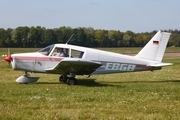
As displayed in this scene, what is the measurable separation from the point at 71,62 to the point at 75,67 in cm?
71

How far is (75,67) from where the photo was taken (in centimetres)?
1208

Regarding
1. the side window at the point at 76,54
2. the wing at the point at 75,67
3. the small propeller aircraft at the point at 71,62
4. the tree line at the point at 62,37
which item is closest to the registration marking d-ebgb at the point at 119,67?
the small propeller aircraft at the point at 71,62

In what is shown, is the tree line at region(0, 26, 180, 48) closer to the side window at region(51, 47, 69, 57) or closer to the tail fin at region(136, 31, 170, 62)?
the tail fin at region(136, 31, 170, 62)

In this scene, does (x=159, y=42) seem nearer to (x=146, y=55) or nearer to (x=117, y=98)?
(x=146, y=55)

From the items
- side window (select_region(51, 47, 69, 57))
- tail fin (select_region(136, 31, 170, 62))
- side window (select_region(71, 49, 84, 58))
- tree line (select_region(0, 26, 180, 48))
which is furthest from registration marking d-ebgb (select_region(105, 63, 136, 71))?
tree line (select_region(0, 26, 180, 48))

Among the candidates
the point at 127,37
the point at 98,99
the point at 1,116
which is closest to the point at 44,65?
the point at 98,99

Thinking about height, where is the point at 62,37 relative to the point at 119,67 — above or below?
above

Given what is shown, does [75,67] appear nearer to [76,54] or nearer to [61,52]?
[76,54]

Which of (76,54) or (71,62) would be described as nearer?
(71,62)

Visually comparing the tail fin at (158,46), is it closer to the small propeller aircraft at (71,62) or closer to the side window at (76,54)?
the small propeller aircraft at (71,62)

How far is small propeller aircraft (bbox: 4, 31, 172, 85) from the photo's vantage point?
12021 millimetres

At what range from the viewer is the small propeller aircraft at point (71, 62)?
12.0 meters

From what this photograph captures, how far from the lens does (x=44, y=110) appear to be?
6469mm

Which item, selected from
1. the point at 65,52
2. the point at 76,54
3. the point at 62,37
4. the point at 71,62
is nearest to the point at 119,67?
the point at 76,54
